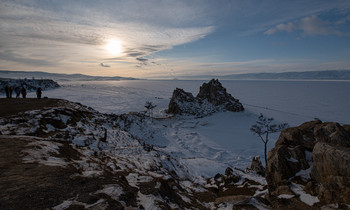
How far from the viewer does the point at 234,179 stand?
49.5 feet

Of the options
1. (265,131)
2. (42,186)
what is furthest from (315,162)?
(265,131)

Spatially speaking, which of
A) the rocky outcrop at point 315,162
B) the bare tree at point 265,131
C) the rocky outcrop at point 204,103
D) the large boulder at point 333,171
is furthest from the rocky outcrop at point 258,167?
the rocky outcrop at point 204,103

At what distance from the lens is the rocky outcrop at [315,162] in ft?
24.0

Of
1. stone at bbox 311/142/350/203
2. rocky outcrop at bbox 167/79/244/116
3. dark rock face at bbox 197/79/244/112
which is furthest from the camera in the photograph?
dark rock face at bbox 197/79/244/112

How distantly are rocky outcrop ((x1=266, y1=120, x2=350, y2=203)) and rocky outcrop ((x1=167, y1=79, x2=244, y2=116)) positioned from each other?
43991 millimetres

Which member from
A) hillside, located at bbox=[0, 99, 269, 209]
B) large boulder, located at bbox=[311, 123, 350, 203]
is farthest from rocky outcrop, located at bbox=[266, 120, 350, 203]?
hillside, located at bbox=[0, 99, 269, 209]

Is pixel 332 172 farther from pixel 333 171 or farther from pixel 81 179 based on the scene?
pixel 81 179

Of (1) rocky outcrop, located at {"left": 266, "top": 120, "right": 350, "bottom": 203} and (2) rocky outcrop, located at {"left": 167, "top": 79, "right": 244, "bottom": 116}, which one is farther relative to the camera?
(2) rocky outcrop, located at {"left": 167, "top": 79, "right": 244, "bottom": 116}

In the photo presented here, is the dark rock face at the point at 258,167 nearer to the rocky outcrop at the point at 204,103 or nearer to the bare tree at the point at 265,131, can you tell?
the bare tree at the point at 265,131

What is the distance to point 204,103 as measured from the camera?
206 feet

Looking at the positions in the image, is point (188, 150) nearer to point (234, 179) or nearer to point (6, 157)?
point (234, 179)

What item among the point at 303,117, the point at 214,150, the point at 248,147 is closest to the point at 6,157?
the point at 214,150

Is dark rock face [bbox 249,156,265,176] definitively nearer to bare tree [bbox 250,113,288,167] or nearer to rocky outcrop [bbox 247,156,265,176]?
rocky outcrop [bbox 247,156,265,176]

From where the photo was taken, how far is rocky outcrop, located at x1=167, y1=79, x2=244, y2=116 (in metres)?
56.3
